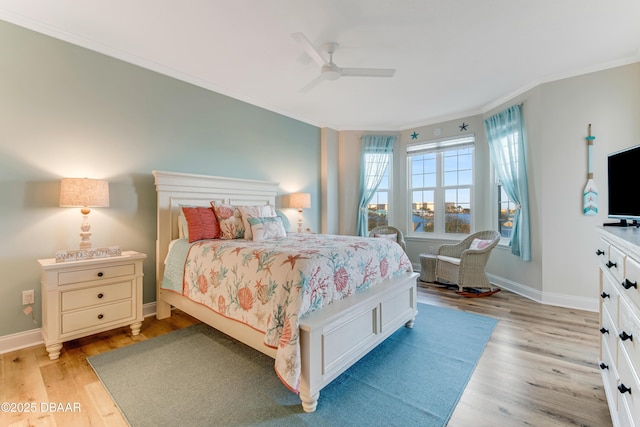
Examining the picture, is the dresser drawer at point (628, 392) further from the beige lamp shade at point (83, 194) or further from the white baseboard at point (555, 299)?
the beige lamp shade at point (83, 194)

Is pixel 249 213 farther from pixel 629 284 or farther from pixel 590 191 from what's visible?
pixel 590 191

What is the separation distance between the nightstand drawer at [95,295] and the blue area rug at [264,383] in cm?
44

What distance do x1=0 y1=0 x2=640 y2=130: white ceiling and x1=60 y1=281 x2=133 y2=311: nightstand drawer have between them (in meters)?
2.25

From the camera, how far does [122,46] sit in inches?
109

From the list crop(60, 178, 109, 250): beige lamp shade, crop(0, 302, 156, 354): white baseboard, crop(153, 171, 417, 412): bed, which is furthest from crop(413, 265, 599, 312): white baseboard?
crop(0, 302, 156, 354): white baseboard

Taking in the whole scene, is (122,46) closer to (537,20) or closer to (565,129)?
(537,20)

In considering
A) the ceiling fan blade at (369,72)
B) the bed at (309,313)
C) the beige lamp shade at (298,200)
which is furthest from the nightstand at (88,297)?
the ceiling fan blade at (369,72)

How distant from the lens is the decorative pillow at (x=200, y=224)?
111 inches

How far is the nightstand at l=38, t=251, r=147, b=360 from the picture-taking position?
219 centimetres

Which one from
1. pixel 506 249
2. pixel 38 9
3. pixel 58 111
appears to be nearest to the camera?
pixel 38 9

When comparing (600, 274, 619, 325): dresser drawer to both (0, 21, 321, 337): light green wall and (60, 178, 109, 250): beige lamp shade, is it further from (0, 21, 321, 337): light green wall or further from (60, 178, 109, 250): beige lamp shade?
(0, 21, 321, 337): light green wall

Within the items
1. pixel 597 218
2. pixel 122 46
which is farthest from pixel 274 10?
pixel 597 218

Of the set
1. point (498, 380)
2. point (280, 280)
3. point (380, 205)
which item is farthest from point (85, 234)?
point (380, 205)

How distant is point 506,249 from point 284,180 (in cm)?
350
